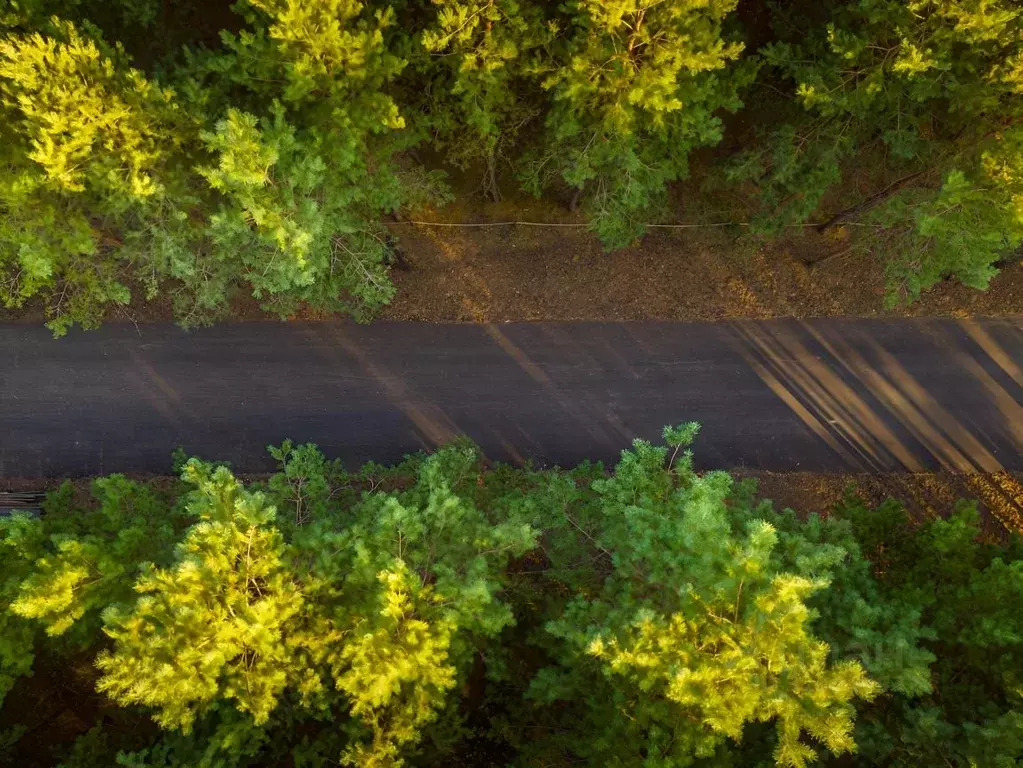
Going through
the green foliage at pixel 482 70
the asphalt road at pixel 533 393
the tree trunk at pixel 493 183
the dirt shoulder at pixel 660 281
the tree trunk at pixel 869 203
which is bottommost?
the asphalt road at pixel 533 393

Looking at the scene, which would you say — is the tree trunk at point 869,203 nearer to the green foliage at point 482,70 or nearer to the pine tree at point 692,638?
the green foliage at point 482,70

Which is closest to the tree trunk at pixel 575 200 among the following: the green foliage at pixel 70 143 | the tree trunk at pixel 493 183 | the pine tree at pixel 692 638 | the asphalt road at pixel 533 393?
the tree trunk at pixel 493 183

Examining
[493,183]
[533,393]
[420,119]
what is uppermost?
[420,119]

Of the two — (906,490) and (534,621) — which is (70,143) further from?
(906,490)

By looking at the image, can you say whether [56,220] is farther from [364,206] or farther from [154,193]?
[364,206]

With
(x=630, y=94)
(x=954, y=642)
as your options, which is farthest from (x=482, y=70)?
(x=954, y=642)

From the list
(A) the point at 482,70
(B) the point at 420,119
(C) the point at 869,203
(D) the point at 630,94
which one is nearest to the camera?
(D) the point at 630,94
